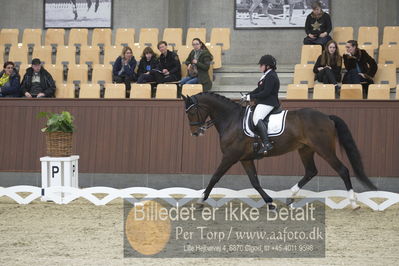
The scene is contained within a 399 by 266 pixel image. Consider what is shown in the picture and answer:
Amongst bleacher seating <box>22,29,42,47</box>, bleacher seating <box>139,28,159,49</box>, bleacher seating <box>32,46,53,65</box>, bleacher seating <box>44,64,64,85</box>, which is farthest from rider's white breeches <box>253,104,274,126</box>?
bleacher seating <box>22,29,42,47</box>

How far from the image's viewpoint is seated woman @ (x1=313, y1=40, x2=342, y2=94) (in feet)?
40.9

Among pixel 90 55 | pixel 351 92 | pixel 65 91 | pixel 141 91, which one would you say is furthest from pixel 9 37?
pixel 351 92

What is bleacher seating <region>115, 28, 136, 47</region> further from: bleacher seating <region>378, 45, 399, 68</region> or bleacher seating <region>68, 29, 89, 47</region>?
bleacher seating <region>378, 45, 399, 68</region>

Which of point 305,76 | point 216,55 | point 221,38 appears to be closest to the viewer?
point 305,76

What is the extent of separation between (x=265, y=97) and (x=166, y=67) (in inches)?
173

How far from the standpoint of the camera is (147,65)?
13.3 m

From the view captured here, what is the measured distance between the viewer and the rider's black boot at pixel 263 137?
29.8 feet

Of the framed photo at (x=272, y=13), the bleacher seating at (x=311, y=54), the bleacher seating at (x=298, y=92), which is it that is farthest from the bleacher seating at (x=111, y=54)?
the bleacher seating at (x=298, y=92)

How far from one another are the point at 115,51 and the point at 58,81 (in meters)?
1.59

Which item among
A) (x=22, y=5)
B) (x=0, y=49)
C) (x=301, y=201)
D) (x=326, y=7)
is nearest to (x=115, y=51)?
(x=0, y=49)

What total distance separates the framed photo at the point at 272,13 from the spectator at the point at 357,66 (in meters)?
4.32

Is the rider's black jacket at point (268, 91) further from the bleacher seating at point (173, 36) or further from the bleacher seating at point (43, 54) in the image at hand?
the bleacher seating at point (43, 54)

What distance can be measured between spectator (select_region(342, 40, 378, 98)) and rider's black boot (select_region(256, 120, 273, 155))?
378 cm

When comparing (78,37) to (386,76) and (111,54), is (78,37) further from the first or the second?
(386,76)
